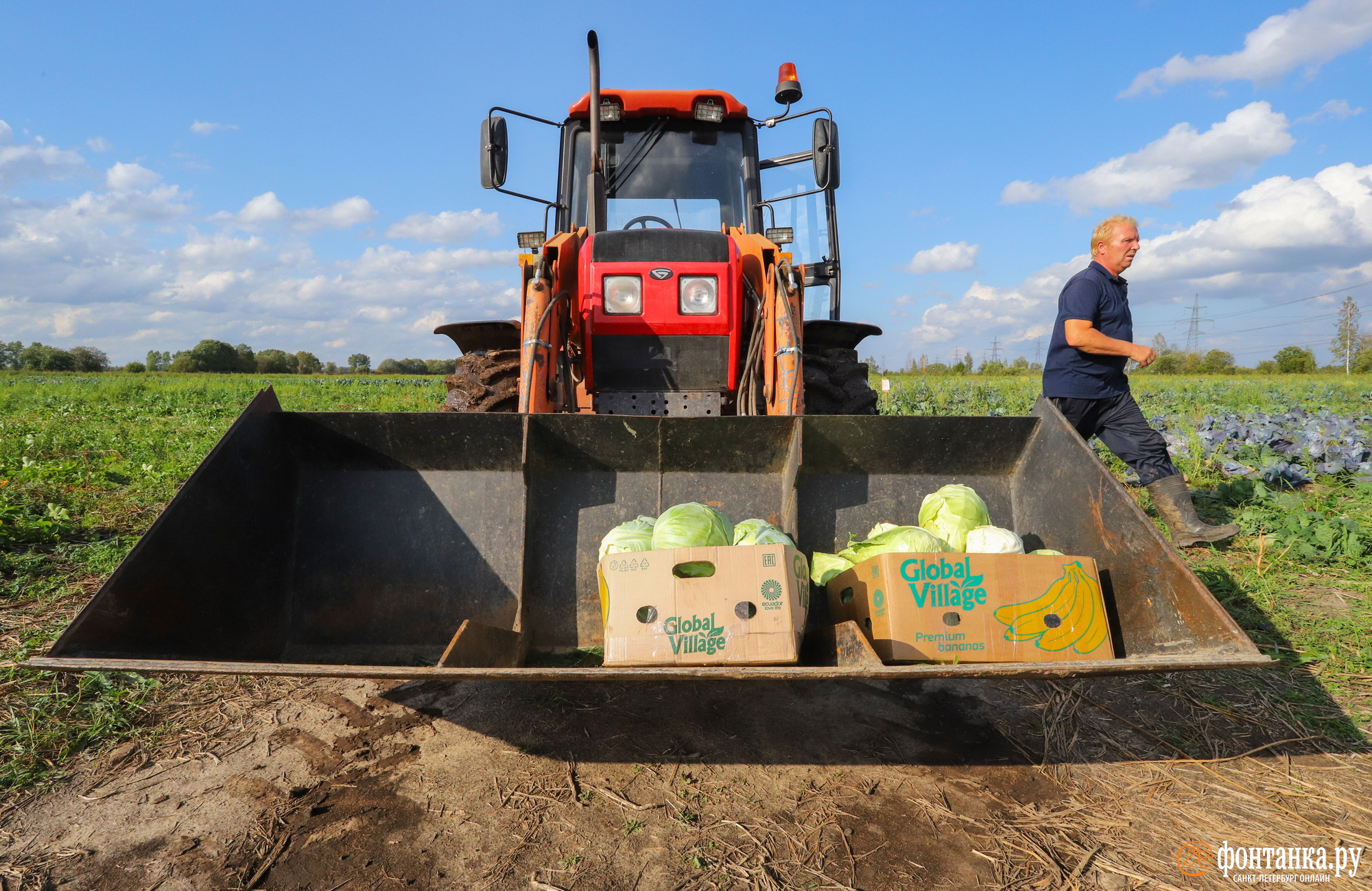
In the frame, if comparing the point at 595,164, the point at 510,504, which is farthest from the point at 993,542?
the point at 595,164

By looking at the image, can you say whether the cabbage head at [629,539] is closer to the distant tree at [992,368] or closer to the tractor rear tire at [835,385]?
the tractor rear tire at [835,385]

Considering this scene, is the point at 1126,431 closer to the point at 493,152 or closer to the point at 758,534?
the point at 758,534

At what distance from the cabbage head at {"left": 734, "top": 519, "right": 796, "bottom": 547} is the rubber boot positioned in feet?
10.3

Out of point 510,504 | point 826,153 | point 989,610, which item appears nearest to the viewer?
point 989,610

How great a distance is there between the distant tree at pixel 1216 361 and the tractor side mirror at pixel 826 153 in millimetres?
68688

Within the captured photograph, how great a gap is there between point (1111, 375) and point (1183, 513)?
1.01 metres

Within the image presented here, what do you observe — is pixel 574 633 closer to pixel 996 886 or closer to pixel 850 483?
pixel 850 483

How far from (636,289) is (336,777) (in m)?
3.04

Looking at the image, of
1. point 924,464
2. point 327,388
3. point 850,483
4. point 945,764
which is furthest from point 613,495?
point 327,388

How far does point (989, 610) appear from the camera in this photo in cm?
246

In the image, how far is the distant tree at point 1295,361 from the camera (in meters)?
55.8

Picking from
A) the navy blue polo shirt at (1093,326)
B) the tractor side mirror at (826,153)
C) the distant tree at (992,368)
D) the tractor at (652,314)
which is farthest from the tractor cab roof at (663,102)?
the distant tree at (992,368)

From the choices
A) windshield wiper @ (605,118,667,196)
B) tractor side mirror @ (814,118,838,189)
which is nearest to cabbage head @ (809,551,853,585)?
tractor side mirror @ (814,118,838,189)

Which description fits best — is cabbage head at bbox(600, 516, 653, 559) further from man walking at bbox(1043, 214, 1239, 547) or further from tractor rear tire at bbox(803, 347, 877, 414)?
man walking at bbox(1043, 214, 1239, 547)
